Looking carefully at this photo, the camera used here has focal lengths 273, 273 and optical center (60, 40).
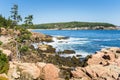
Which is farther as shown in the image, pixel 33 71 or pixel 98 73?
pixel 98 73

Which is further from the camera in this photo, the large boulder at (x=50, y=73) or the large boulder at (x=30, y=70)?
the large boulder at (x=50, y=73)

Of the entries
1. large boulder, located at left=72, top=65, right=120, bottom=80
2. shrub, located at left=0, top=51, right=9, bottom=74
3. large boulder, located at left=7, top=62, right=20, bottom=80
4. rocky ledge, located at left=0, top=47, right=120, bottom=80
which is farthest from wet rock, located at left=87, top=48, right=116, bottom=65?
shrub, located at left=0, top=51, right=9, bottom=74

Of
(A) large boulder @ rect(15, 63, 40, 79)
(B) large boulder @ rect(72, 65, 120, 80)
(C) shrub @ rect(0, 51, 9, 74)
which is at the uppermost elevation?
(C) shrub @ rect(0, 51, 9, 74)

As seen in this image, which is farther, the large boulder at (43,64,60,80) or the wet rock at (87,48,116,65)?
the wet rock at (87,48,116,65)

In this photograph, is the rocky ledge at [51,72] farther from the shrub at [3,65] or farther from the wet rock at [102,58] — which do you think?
the wet rock at [102,58]

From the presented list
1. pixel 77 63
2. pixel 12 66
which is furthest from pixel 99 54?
pixel 12 66

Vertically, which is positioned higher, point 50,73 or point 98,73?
point 50,73

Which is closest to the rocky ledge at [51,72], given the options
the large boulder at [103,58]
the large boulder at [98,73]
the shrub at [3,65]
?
the large boulder at [98,73]

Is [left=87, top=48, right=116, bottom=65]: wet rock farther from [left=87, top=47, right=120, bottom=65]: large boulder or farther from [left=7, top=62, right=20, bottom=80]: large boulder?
[left=7, top=62, right=20, bottom=80]: large boulder

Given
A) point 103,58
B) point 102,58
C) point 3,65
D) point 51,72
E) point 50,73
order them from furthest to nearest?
point 103,58 → point 102,58 → point 51,72 → point 50,73 → point 3,65

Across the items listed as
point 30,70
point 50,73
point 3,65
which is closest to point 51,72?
point 50,73

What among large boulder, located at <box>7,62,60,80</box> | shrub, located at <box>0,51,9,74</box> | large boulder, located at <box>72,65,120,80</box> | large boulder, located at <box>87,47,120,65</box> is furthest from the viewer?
large boulder, located at <box>87,47,120,65</box>

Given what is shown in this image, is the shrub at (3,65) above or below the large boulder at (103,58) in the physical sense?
above

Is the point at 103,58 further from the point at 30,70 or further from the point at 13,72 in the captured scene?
the point at 13,72
